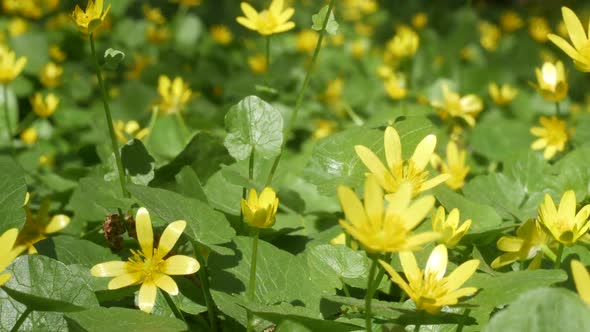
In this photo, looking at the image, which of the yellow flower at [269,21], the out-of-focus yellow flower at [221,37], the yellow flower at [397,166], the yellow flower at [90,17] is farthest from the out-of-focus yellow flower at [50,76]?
the yellow flower at [397,166]

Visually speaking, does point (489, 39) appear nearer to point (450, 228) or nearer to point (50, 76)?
point (50, 76)

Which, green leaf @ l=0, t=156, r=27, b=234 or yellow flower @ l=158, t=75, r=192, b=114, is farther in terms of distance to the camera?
yellow flower @ l=158, t=75, r=192, b=114

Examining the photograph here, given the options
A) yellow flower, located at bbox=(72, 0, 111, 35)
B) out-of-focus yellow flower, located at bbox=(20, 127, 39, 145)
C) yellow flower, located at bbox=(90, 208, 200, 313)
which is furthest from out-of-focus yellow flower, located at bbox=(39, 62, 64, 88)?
yellow flower, located at bbox=(90, 208, 200, 313)

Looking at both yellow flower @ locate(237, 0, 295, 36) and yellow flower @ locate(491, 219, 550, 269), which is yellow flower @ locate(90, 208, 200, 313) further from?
yellow flower @ locate(237, 0, 295, 36)

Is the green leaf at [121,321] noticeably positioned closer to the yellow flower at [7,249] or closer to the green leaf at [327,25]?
the yellow flower at [7,249]

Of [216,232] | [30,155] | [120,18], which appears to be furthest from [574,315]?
[120,18]

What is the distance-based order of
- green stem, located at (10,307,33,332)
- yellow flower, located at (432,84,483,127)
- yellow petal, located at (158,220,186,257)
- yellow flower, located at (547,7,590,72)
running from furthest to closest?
yellow flower, located at (432,84,483,127), yellow flower, located at (547,7,590,72), yellow petal, located at (158,220,186,257), green stem, located at (10,307,33,332)
